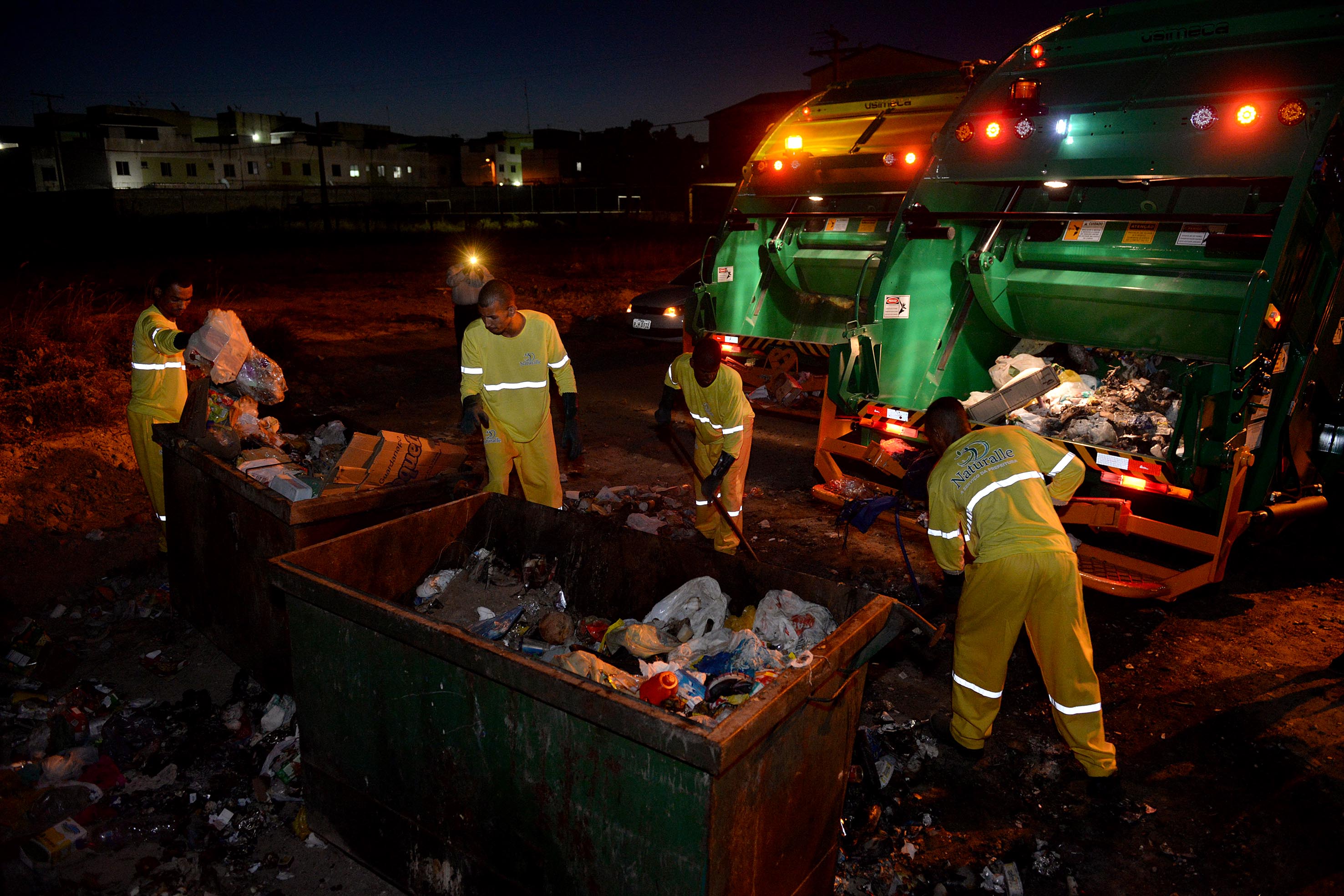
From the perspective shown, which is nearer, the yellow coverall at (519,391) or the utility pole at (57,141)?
the yellow coverall at (519,391)

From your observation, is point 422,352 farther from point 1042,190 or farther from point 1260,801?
point 1260,801

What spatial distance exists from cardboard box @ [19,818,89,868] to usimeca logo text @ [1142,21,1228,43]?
639cm

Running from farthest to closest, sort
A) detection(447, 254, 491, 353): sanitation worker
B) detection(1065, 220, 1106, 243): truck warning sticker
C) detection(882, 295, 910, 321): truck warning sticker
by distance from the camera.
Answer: detection(447, 254, 491, 353): sanitation worker
detection(882, 295, 910, 321): truck warning sticker
detection(1065, 220, 1106, 243): truck warning sticker

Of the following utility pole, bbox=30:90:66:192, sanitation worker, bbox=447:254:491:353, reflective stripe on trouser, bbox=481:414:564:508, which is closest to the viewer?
reflective stripe on trouser, bbox=481:414:564:508

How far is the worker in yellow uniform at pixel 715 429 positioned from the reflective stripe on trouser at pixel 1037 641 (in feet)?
4.65

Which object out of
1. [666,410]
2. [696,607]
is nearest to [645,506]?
[666,410]

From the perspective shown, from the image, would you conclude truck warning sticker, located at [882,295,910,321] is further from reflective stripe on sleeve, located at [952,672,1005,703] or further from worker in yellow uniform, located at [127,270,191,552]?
worker in yellow uniform, located at [127,270,191,552]

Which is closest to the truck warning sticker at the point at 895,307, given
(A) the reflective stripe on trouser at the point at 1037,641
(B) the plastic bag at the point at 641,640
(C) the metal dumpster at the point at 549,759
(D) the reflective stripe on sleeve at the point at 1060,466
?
(D) the reflective stripe on sleeve at the point at 1060,466

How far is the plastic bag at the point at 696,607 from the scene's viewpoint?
3.05 metres

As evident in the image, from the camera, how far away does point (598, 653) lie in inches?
122

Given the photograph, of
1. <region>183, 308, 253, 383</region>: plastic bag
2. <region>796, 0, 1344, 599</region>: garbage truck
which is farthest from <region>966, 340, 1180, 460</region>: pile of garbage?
<region>183, 308, 253, 383</region>: plastic bag

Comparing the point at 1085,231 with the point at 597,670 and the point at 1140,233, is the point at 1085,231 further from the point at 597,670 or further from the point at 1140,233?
the point at 597,670

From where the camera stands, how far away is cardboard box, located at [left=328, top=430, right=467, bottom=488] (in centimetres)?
373

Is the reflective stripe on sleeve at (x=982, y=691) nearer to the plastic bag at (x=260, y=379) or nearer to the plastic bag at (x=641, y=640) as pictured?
the plastic bag at (x=641, y=640)
